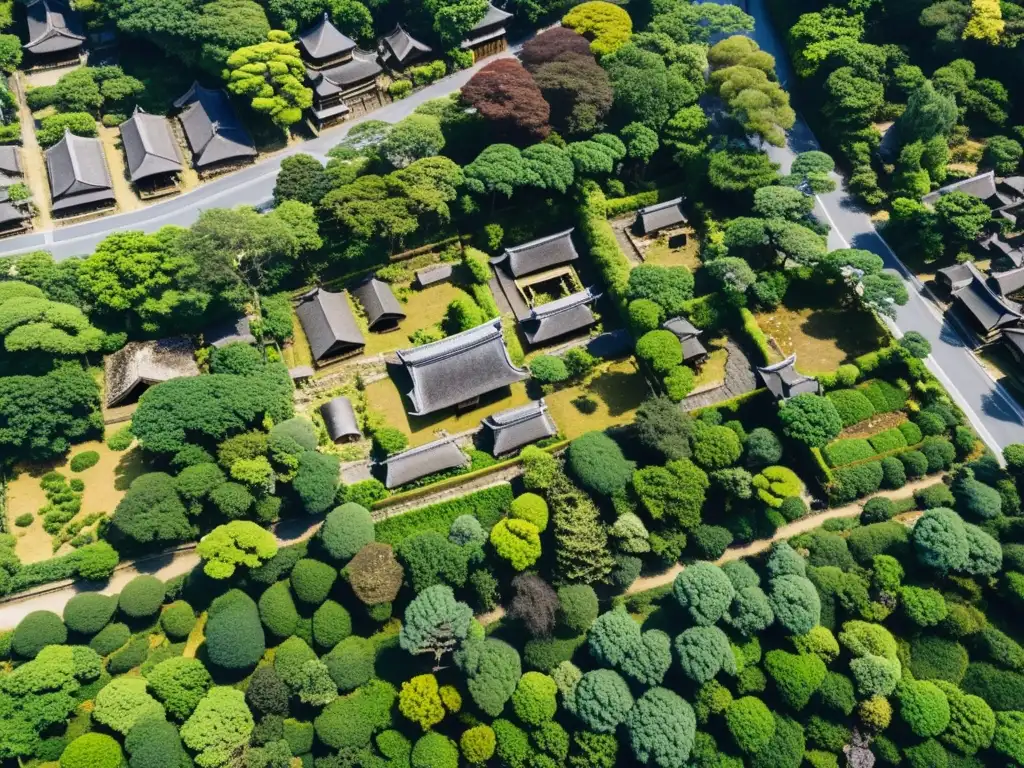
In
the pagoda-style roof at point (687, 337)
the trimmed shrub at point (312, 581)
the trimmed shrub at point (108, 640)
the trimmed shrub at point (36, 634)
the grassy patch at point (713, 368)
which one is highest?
the pagoda-style roof at point (687, 337)

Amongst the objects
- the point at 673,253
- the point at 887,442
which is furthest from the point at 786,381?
the point at 673,253

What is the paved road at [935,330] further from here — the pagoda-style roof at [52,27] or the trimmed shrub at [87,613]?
the pagoda-style roof at [52,27]

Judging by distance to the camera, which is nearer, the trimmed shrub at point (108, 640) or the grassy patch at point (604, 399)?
the trimmed shrub at point (108, 640)

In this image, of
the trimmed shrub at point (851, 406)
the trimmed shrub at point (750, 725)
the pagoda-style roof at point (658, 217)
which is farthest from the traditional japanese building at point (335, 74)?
the trimmed shrub at point (750, 725)

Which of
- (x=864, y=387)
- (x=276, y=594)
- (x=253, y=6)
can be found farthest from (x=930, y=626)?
(x=253, y=6)

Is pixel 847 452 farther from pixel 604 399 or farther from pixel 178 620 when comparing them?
pixel 178 620

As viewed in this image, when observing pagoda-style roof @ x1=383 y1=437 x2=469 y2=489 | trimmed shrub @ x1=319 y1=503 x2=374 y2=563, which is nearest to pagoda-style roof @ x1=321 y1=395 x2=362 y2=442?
pagoda-style roof @ x1=383 y1=437 x2=469 y2=489

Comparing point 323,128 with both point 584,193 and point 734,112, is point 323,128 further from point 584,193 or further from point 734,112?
point 734,112
